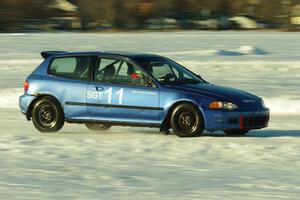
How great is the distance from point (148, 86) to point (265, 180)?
4.55 m

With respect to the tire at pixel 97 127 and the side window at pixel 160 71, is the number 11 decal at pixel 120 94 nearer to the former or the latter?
the side window at pixel 160 71

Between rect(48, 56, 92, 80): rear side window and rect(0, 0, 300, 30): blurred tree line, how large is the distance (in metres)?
64.2

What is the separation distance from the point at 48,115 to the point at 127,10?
7053 centimetres

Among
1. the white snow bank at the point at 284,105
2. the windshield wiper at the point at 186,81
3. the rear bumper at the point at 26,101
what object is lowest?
the white snow bank at the point at 284,105

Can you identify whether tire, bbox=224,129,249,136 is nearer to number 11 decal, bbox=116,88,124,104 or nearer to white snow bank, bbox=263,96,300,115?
number 11 decal, bbox=116,88,124,104

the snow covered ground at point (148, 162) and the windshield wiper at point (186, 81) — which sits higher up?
the windshield wiper at point (186, 81)

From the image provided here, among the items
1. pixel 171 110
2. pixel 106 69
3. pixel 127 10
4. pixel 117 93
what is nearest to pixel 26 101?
pixel 106 69

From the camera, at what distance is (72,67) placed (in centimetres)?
1398

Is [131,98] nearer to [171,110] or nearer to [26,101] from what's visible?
[171,110]

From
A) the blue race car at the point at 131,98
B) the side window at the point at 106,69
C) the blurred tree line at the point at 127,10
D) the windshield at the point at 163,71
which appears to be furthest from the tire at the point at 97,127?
the blurred tree line at the point at 127,10

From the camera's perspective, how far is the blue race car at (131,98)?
507 inches

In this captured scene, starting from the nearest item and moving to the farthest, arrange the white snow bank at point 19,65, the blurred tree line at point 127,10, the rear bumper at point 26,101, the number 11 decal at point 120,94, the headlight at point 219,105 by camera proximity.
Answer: the headlight at point 219,105, the number 11 decal at point 120,94, the rear bumper at point 26,101, the white snow bank at point 19,65, the blurred tree line at point 127,10

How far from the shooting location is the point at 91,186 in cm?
851

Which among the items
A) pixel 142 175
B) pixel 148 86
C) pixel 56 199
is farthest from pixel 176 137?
pixel 56 199
